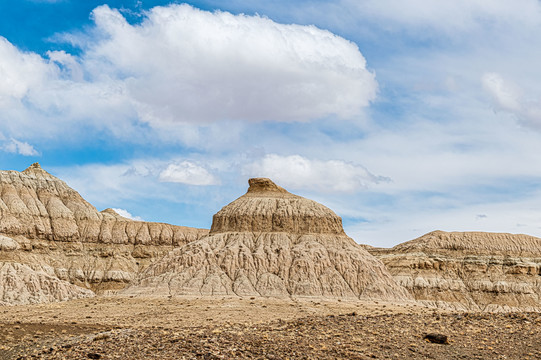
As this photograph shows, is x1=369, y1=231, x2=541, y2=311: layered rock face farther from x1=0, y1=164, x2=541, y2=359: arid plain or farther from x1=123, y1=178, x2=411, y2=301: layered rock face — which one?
x1=123, y1=178, x2=411, y2=301: layered rock face

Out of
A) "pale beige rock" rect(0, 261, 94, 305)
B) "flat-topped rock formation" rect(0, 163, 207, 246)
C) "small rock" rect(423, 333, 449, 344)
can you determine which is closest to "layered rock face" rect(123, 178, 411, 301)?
"pale beige rock" rect(0, 261, 94, 305)

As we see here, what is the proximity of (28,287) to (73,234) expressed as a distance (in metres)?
53.9

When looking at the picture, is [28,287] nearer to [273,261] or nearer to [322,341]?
[273,261]

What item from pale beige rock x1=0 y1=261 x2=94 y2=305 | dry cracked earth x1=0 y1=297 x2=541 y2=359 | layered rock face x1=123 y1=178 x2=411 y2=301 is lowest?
dry cracked earth x1=0 y1=297 x2=541 y2=359

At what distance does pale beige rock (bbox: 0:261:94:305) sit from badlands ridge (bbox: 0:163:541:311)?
0.56 feet

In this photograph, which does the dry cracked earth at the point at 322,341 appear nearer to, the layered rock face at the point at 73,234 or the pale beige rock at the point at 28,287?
the pale beige rock at the point at 28,287

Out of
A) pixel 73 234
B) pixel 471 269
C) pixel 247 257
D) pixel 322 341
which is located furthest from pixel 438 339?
pixel 73 234

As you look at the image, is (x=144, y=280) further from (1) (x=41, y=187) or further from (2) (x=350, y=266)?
(1) (x=41, y=187)

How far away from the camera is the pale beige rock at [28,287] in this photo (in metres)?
86.4

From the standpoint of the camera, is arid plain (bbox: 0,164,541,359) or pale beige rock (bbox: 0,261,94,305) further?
pale beige rock (bbox: 0,261,94,305)

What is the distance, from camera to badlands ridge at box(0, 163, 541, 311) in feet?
246

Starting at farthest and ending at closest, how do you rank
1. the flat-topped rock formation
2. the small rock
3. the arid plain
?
1. the flat-topped rock formation
2. the small rock
3. the arid plain

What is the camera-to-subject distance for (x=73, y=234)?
14275cm

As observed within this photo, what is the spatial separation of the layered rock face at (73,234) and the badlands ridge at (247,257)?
0.25 meters
